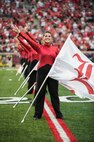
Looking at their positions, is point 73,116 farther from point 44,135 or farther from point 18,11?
point 18,11

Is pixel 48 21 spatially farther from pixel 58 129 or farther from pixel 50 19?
pixel 58 129

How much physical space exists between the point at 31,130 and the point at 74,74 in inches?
55.0

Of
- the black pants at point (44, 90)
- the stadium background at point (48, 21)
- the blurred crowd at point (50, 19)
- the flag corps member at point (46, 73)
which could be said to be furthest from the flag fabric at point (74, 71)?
the blurred crowd at point (50, 19)

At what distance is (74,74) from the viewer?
8734 millimetres

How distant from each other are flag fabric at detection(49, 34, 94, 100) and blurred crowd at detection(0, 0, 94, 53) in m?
23.3

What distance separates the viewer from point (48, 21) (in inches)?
1439

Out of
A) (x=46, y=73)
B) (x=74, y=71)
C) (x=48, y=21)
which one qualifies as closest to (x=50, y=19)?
(x=48, y=21)

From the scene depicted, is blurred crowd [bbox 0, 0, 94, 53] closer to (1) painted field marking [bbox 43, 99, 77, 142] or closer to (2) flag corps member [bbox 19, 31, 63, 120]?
(1) painted field marking [bbox 43, 99, 77, 142]

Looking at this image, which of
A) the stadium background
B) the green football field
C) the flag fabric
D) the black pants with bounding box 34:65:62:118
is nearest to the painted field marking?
the green football field

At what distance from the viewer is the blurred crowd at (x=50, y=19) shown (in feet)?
111

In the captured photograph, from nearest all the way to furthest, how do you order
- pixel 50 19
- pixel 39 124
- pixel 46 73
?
pixel 39 124
pixel 46 73
pixel 50 19

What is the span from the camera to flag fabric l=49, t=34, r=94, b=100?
8.46 meters

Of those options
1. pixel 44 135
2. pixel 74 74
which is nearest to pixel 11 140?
pixel 44 135

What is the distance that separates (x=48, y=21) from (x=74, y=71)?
28.1 m
